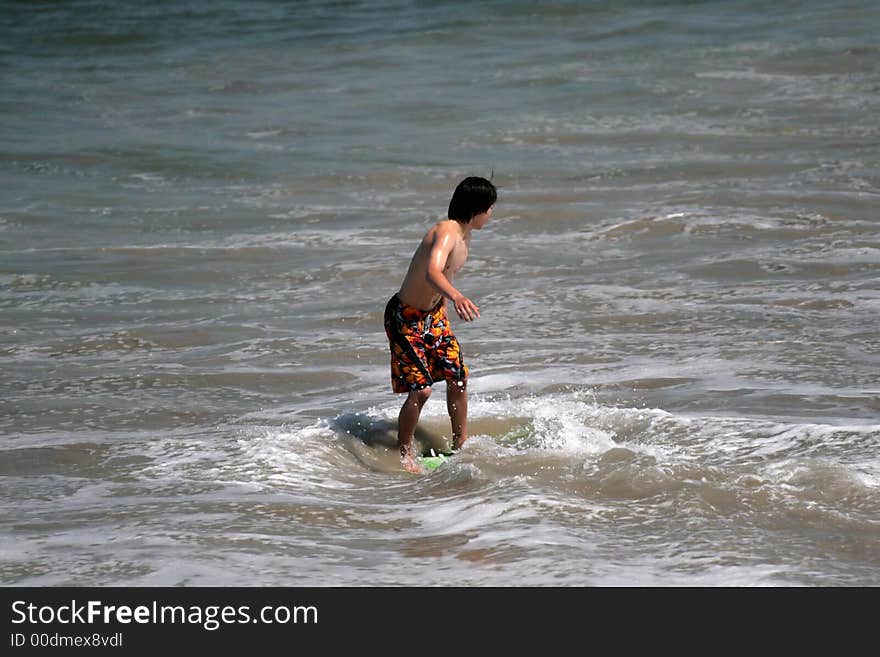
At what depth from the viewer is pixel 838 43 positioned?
18578 mm

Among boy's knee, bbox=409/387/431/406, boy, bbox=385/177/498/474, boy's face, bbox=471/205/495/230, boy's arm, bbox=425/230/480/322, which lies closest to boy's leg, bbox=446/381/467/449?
boy, bbox=385/177/498/474

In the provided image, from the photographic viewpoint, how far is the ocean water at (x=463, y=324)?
4.86 m

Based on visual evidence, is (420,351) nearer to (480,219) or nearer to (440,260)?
(440,260)

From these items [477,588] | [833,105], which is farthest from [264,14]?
[477,588]

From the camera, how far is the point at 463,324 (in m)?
8.63

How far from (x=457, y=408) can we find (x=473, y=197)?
0.97 meters

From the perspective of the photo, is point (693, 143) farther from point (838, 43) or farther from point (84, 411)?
point (84, 411)

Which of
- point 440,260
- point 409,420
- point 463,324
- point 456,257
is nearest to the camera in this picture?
point 440,260

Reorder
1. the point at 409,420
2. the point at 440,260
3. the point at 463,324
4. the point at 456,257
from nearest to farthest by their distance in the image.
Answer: the point at 440,260 < the point at 456,257 < the point at 409,420 < the point at 463,324

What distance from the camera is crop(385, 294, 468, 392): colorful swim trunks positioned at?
240 inches

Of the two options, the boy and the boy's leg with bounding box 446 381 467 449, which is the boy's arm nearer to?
the boy

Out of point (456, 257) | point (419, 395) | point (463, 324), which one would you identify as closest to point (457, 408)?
point (419, 395)
